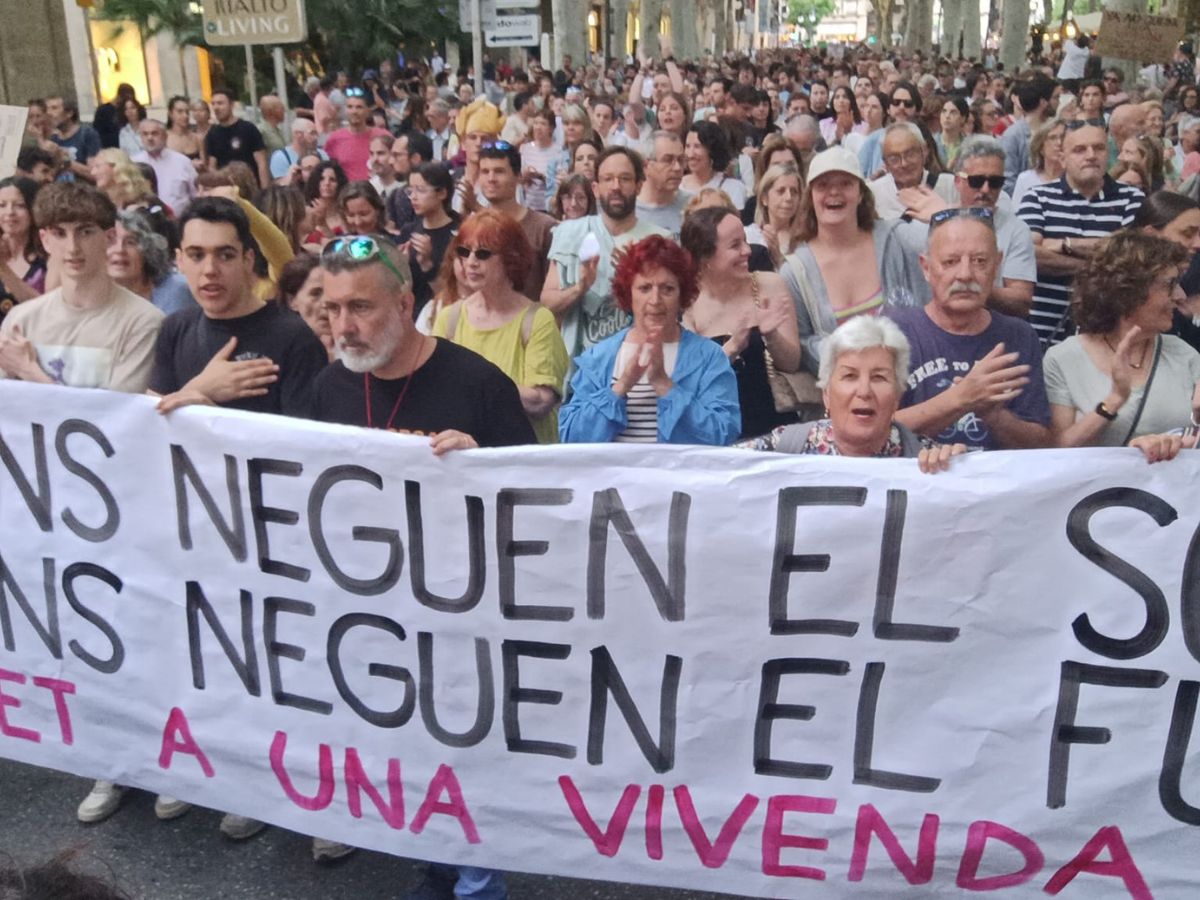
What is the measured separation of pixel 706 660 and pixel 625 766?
0.31 m

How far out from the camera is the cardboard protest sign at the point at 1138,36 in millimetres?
11391

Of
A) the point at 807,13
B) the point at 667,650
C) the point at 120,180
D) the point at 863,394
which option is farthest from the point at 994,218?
the point at 807,13

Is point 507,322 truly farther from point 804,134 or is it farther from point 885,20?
point 885,20

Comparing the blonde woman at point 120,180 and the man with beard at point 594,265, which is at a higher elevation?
the blonde woman at point 120,180

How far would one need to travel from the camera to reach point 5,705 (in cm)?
345

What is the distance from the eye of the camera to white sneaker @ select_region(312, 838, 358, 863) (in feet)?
11.0

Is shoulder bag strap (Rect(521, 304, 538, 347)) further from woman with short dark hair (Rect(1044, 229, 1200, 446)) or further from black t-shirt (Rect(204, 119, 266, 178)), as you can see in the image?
black t-shirt (Rect(204, 119, 266, 178))

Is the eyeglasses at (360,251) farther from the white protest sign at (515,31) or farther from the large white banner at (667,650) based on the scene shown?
the white protest sign at (515,31)

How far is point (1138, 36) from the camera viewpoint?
11516mm

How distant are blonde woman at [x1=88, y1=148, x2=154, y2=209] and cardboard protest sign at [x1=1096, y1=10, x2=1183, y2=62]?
8406mm

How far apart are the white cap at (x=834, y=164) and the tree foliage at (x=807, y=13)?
138623 millimetres

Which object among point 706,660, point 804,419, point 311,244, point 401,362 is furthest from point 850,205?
point 311,244

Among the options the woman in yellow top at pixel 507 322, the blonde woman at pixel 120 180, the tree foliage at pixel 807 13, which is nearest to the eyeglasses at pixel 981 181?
the woman in yellow top at pixel 507 322

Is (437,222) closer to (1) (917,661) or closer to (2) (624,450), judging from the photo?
(2) (624,450)
